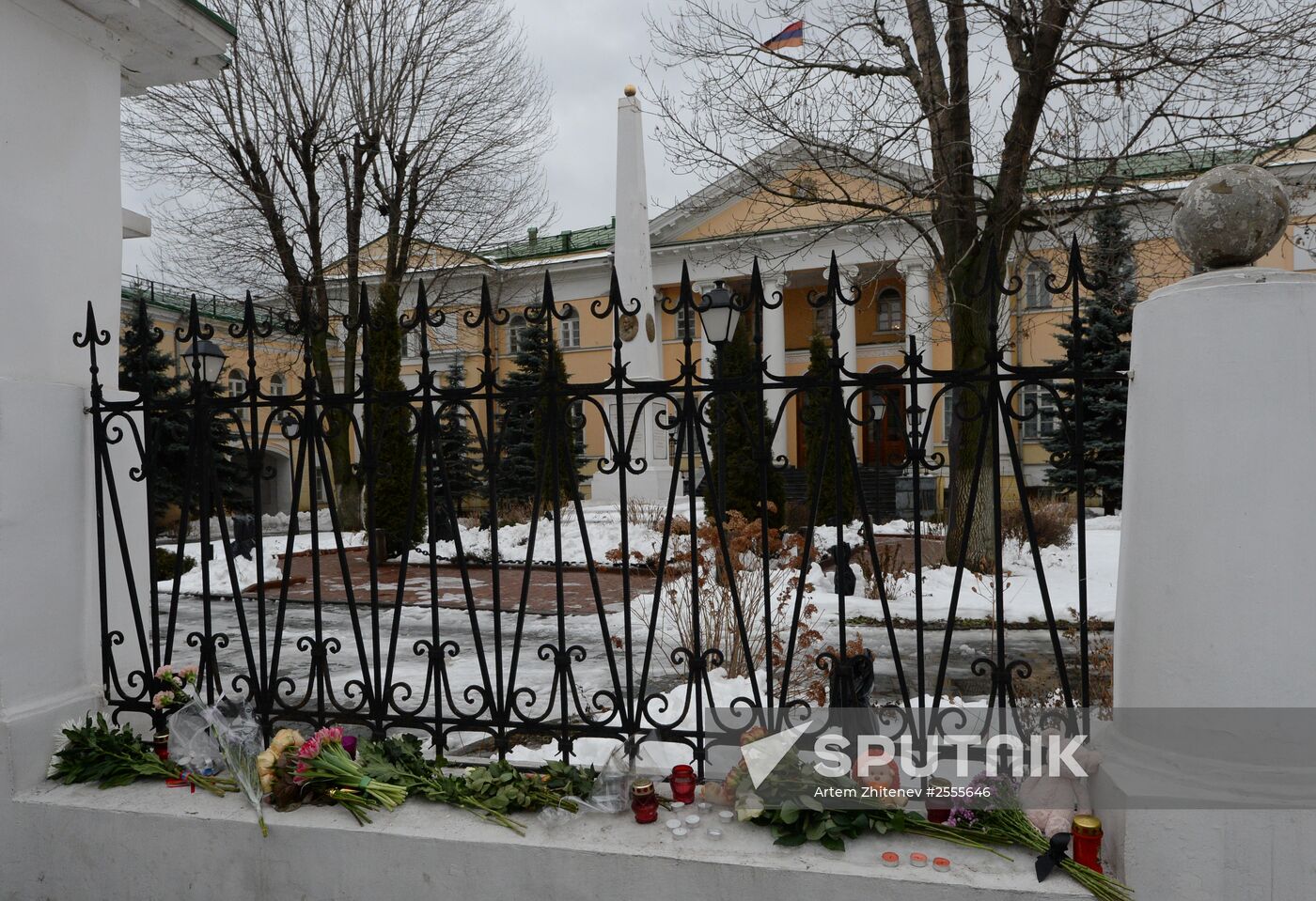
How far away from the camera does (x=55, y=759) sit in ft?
10.8

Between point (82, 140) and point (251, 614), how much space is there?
717cm

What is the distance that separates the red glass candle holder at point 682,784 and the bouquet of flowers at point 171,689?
1.98m

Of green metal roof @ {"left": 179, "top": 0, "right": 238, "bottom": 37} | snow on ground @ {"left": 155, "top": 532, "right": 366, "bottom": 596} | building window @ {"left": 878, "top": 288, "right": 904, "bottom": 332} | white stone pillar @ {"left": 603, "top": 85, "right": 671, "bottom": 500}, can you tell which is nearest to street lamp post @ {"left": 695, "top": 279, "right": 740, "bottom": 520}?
green metal roof @ {"left": 179, "top": 0, "right": 238, "bottom": 37}

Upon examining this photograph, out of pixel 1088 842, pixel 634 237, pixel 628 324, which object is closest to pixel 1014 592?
pixel 628 324

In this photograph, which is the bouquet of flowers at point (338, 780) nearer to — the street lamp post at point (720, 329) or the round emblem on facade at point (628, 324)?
the street lamp post at point (720, 329)

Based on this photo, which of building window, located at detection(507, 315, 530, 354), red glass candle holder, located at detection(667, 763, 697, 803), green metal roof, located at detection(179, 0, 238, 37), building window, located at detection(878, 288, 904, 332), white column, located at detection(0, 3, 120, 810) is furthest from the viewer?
building window, located at detection(878, 288, 904, 332)

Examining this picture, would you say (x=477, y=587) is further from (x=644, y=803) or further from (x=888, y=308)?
(x=888, y=308)

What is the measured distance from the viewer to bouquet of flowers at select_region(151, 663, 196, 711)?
3.38 meters

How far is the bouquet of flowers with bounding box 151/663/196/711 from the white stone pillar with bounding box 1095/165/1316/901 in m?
3.31

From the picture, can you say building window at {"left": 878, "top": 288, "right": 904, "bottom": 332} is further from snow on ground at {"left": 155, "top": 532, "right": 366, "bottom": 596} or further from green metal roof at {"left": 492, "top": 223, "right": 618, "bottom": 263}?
snow on ground at {"left": 155, "top": 532, "right": 366, "bottom": 596}

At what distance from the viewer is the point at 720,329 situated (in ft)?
14.7

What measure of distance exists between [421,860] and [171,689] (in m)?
1.42

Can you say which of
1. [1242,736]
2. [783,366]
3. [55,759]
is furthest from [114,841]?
[783,366]

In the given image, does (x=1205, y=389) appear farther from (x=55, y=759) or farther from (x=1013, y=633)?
(x=1013, y=633)
